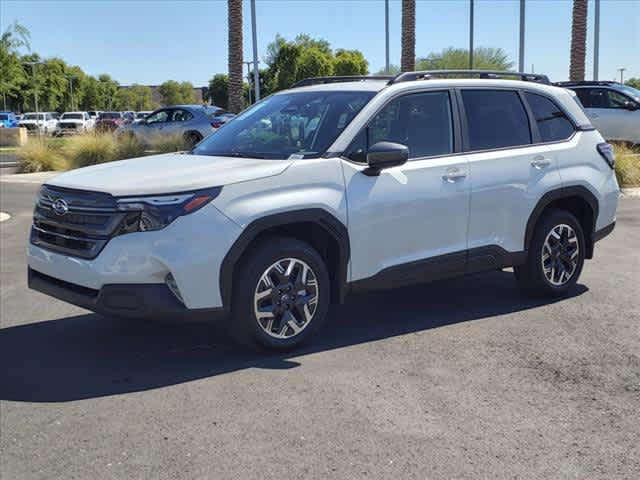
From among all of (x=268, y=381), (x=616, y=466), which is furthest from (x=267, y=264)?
(x=616, y=466)

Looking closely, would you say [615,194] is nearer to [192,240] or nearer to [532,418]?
[532,418]

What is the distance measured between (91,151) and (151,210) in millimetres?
17368

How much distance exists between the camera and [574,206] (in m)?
7.13

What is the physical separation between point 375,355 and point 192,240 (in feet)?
5.11

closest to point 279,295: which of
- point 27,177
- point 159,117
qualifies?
point 27,177

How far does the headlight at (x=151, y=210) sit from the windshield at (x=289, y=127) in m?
1.00

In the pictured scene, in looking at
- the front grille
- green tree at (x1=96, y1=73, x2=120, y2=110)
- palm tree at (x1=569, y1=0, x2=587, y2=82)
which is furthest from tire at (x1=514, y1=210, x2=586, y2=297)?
green tree at (x1=96, y1=73, x2=120, y2=110)

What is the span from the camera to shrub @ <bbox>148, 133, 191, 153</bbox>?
2021cm

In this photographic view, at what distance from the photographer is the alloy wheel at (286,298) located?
5172mm

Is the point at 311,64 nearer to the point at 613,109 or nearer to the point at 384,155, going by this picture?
the point at 613,109

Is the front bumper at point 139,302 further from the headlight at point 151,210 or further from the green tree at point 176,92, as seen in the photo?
the green tree at point 176,92

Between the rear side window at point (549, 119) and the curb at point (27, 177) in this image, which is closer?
the rear side window at point (549, 119)

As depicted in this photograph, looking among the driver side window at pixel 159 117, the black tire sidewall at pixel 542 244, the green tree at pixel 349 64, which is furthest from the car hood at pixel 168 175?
the green tree at pixel 349 64

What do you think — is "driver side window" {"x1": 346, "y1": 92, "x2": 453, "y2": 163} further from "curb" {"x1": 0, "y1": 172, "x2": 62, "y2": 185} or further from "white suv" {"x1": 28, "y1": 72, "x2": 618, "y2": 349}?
"curb" {"x1": 0, "y1": 172, "x2": 62, "y2": 185}
